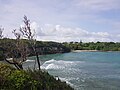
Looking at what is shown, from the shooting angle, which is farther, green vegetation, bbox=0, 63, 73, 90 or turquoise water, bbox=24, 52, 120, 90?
turquoise water, bbox=24, 52, 120, 90

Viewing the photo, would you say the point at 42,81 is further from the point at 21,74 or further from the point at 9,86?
the point at 9,86

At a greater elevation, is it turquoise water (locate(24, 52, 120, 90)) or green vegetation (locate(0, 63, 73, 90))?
green vegetation (locate(0, 63, 73, 90))

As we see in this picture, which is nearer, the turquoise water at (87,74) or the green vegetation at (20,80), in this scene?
the green vegetation at (20,80)

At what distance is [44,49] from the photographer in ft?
458

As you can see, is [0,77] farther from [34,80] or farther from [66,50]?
[66,50]

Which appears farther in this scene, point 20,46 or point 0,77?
point 20,46

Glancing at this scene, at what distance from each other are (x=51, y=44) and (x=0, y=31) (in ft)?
432

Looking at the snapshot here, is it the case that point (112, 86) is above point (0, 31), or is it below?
below

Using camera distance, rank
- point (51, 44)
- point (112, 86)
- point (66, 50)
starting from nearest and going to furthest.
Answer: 1. point (112, 86)
2. point (51, 44)
3. point (66, 50)

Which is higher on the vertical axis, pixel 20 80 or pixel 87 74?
pixel 20 80

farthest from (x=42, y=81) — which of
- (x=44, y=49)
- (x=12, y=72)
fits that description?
(x=44, y=49)

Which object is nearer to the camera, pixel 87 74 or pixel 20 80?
pixel 20 80

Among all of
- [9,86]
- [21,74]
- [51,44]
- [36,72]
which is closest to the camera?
[9,86]

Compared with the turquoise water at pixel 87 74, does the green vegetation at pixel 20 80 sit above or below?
above
